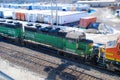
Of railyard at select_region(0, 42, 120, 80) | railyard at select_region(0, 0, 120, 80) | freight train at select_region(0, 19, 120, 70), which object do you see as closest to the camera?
freight train at select_region(0, 19, 120, 70)

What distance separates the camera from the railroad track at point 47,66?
19.7 meters

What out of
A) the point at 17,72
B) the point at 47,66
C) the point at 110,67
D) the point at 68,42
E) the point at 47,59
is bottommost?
the point at 17,72

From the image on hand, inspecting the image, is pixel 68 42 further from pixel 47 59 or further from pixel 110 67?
pixel 110 67

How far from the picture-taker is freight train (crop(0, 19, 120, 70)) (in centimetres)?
1952

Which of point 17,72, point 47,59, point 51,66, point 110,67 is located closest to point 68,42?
point 47,59

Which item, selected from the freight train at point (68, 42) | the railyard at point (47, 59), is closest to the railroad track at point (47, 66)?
the railyard at point (47, 59)

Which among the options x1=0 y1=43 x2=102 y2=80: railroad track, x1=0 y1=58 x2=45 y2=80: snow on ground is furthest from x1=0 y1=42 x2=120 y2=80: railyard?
x1=0 y1=58 x2=45 y2=80: snow on ground

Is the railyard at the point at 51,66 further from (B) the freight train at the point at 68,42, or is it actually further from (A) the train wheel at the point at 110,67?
(B) the freight train at the point at 68,42

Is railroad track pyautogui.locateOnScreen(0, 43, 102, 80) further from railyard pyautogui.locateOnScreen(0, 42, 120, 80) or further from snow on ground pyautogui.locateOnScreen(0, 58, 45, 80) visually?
snow on ground pyautogui.locateOnScreen(0, 58, 45, 80)

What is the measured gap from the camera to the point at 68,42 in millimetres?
24031

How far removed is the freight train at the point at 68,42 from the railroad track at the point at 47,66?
2097 millimetres

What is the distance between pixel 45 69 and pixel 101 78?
19.6 ft

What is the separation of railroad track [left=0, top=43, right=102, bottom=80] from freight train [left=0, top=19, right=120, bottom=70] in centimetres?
210

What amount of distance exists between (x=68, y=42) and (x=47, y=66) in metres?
3.88
